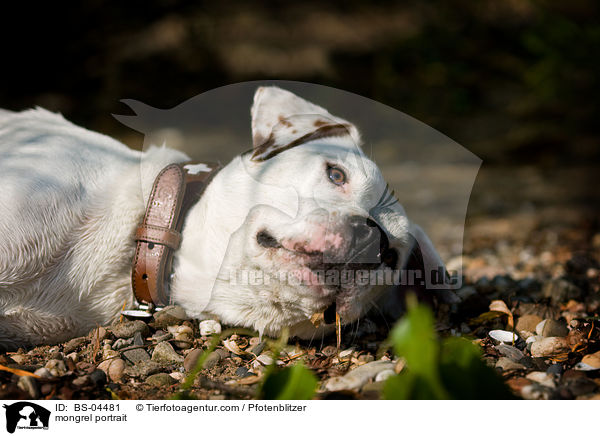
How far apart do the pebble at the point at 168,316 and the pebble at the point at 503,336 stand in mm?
1252

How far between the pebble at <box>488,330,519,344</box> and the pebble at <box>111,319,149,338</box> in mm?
1375

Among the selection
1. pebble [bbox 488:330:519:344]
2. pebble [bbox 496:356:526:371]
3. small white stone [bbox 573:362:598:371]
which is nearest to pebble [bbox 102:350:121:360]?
pebble [bbox 496:356:526:371]

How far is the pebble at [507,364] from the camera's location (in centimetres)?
176

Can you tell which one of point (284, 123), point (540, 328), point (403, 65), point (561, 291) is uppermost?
point (403, 65)

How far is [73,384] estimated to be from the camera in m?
1.64

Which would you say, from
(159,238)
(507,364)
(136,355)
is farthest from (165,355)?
(507,364)

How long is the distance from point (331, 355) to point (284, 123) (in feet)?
2.99

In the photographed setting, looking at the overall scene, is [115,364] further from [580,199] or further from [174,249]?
[580,199]

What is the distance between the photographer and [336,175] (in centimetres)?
193

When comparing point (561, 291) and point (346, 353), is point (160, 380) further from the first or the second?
point (561, 291)

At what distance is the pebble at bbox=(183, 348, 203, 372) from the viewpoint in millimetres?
1813

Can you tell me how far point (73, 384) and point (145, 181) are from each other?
0.83 meters
